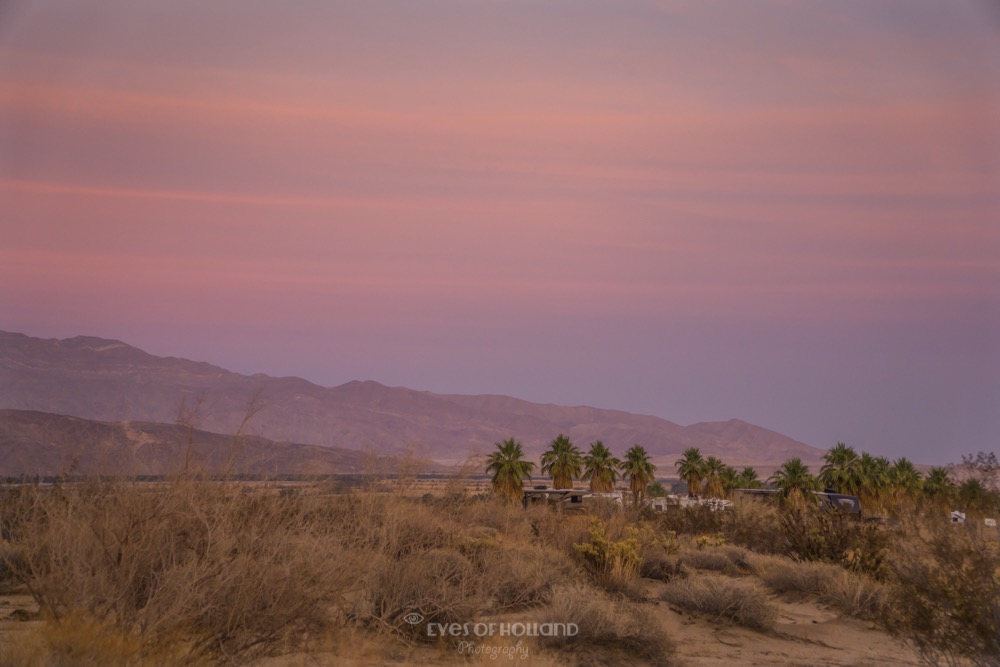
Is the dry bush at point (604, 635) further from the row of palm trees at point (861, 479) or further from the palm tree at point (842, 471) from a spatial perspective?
the palm tree at point (842, 471)

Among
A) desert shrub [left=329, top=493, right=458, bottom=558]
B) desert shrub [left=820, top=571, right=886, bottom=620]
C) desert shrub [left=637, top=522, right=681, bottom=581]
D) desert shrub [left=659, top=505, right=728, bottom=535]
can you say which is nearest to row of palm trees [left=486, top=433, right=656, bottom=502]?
desert shrub [left=659, top=505, right=728, bottom=535]

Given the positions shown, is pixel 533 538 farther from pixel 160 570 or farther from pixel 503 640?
pixel 160 570

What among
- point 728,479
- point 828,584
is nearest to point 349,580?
point 828,584

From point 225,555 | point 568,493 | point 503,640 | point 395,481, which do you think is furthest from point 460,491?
point 568,493

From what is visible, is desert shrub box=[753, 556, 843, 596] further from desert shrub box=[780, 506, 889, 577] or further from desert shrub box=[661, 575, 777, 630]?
desert shrub box=[661, 575, 777, 630]

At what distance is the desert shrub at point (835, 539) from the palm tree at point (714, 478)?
53.2m

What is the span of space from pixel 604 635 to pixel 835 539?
11.0 metres

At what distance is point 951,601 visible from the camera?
37.2 ft

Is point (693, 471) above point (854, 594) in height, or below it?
above

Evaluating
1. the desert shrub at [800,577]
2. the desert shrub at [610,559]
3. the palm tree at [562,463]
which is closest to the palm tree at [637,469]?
the palm tree at [562,463]

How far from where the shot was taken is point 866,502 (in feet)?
241

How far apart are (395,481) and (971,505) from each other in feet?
32.3

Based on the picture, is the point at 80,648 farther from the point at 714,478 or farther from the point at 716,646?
the point at 714,478

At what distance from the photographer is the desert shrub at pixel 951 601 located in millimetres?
10875
